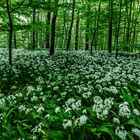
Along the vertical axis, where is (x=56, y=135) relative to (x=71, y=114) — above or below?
below

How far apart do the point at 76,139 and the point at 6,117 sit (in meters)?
2.85

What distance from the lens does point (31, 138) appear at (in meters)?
6.22

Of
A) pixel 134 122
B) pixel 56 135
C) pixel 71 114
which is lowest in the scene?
pixel 56 135

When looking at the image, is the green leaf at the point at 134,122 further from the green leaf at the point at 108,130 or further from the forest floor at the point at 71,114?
the green leaf at the point at 108,130

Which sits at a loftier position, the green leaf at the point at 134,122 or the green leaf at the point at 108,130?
the green leaf at the point at 134,122

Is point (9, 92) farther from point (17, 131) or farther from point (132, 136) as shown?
point (132, 136)

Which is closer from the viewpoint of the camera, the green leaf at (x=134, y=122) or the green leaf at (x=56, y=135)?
the green leaf at (x=56, y=135)

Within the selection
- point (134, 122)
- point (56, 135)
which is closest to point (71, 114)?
point (56, 135)

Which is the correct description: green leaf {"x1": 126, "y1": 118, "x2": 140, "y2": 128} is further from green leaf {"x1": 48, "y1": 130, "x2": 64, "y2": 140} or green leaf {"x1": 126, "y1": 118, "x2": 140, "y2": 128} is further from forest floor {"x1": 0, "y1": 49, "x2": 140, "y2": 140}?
green leaf {"x1": 48, "y1": 130, "x2": 64, "y2": 140}

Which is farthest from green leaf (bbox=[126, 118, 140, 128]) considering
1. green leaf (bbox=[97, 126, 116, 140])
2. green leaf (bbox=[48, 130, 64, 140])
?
green leaf (bbox=[48, 130, 64, 140])

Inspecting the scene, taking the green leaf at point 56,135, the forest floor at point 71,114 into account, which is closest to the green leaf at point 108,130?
the forest floor at point 71,114

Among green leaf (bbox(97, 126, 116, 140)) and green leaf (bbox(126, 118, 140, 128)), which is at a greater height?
green leaf (bbox(126, 118, 140, 128))

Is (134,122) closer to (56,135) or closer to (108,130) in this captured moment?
(108,130)

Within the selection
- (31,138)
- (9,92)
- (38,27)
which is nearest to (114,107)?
(31,138)
